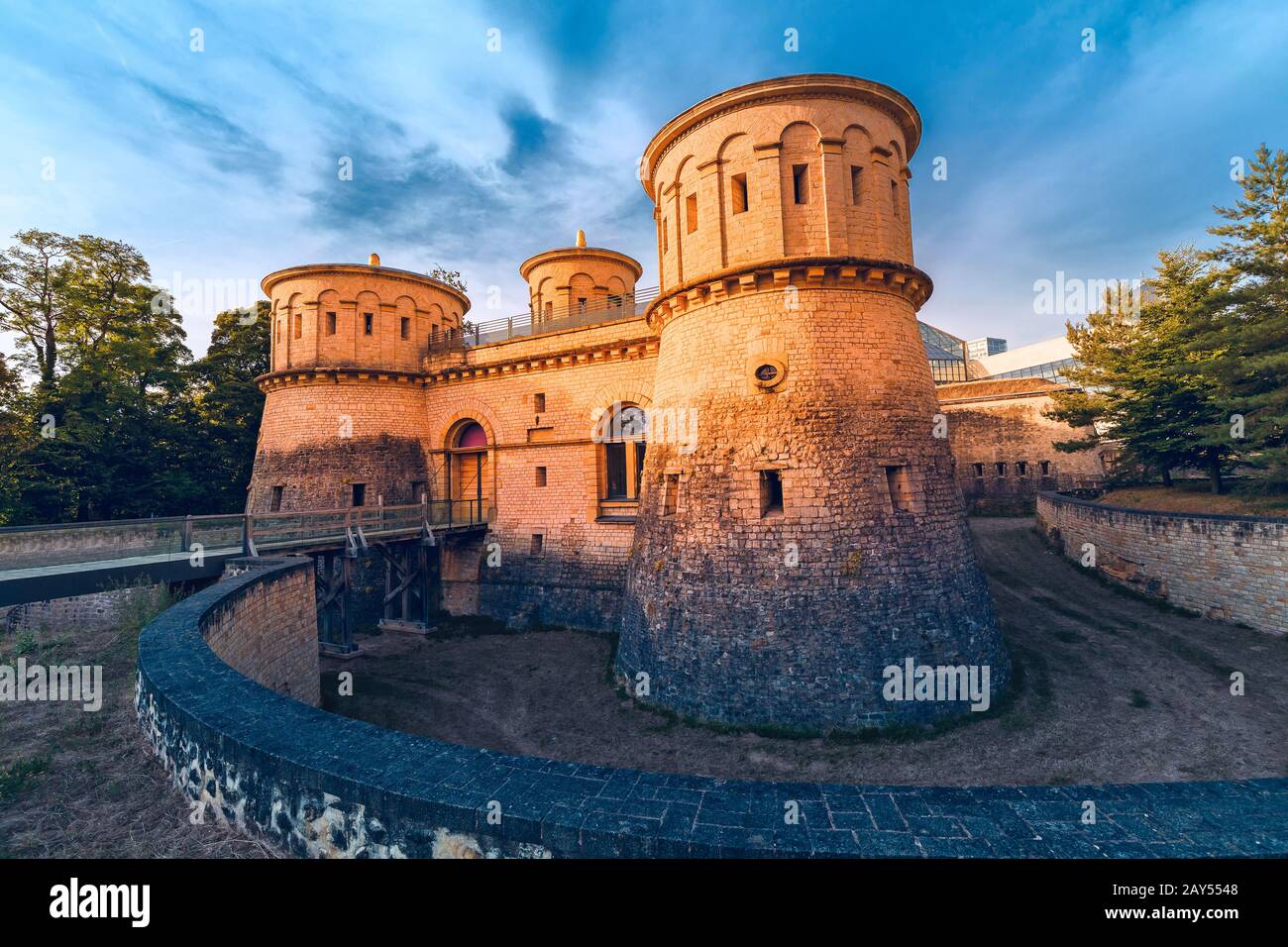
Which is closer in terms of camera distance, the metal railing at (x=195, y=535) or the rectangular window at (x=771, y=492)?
the metal railing at (x=195, y=535)

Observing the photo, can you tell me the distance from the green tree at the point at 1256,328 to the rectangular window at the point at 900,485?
943cm

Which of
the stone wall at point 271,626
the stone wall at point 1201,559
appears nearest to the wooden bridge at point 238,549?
the stone wall at point 271,626

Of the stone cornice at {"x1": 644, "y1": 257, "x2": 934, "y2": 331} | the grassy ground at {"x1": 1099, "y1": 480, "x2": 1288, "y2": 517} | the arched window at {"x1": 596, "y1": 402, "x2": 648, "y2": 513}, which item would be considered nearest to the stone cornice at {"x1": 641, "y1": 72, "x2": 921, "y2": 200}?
the stone cornice at {"x1": 644, "y1": 257, "x2": 934, "y2": 331}

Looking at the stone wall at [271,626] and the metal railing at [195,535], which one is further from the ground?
the metal railing at [195,535]

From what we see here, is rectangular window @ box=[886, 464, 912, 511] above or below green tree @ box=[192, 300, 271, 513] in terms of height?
below

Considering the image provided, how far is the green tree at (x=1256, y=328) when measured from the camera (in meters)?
12.7

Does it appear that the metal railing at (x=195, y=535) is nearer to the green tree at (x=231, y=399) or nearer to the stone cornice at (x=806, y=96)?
the green tree at (x=231, y=399)

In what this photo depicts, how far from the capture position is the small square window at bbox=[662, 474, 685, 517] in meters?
11.3

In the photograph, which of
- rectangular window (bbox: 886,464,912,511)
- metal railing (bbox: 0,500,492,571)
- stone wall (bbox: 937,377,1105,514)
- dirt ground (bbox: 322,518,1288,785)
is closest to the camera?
dirt ground (bbox: 322,518,1288,785)

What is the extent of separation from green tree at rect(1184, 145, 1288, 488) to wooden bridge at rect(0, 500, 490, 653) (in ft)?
67.3

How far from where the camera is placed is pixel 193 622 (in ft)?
19.9

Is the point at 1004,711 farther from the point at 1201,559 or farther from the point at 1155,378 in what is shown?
the point at 1155,378

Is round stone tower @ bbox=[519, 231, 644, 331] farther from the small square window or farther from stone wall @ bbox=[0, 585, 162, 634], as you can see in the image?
stone wall @ bbox=[0, 585, 162, 634]

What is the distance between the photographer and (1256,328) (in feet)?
41.8
